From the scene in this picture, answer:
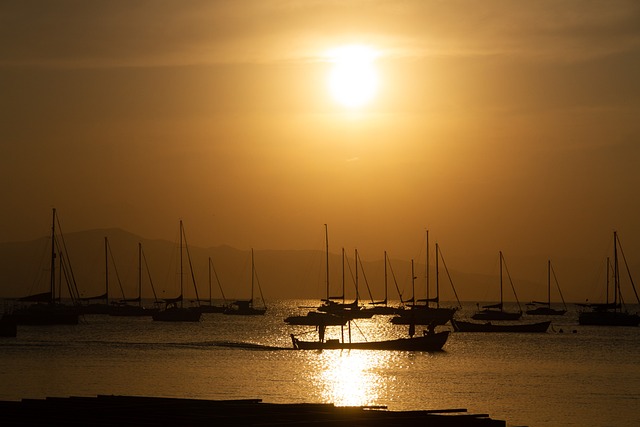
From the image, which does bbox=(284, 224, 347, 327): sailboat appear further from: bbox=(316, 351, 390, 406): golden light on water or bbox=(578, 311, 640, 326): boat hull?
bbox=(578, 311, 640, 326): boat hull

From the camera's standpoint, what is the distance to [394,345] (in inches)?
2879

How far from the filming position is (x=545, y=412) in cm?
4356

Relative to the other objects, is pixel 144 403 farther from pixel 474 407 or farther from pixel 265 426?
pixel 474 407

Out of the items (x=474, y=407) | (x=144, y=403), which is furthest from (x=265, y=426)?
(x=474, y=407)

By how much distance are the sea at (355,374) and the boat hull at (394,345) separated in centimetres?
70

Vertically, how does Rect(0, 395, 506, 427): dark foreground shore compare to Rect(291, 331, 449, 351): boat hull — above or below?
above

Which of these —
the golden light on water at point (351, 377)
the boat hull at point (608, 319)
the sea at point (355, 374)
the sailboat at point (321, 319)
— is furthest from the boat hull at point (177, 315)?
the golden light on water at point (351, 377)

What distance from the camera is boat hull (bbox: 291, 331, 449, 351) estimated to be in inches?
2867

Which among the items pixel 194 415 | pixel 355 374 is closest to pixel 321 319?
pixel 355 374

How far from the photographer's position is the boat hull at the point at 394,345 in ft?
239

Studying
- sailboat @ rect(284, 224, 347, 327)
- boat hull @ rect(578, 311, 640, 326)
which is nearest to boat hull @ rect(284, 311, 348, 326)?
sailboat @ rect(284, 224, 347, 327)

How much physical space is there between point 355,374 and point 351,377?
2062 mm

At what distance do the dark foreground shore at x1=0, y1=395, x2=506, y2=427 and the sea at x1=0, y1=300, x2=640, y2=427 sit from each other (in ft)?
57.1

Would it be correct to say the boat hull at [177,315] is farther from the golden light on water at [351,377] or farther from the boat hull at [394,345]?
the golden light on water at [351,377]
